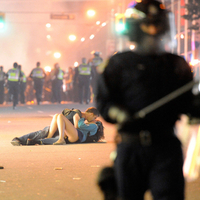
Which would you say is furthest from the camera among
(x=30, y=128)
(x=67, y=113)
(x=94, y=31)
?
(x=94, y=31)

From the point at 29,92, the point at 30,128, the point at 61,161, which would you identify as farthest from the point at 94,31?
the point at 61,161

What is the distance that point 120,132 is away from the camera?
9.18ft

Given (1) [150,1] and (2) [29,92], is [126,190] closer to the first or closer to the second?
(1) [150,1]

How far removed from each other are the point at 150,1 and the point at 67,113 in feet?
20.4

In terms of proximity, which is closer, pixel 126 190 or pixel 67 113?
pixel 126 190

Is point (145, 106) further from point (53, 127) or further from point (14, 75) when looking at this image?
point (14, 75)

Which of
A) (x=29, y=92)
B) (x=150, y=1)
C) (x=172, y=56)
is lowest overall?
(x=29, y=92)

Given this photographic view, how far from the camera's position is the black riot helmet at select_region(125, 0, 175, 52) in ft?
9.45

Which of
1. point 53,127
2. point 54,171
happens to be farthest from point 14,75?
point 54,171

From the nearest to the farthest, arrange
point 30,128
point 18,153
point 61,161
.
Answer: point 61,161 → point 18,153 → point 30,128

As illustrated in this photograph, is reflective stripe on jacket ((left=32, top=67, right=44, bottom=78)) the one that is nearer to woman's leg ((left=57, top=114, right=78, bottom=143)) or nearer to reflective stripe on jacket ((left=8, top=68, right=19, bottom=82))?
reflective stripe on jacket ((left=8, top=68, right=19, bottom=82))

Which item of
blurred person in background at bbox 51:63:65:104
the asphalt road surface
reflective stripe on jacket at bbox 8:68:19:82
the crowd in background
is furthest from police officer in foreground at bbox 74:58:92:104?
the asphalt road surface

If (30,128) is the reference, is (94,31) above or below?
above

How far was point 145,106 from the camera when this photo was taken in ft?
9.07
